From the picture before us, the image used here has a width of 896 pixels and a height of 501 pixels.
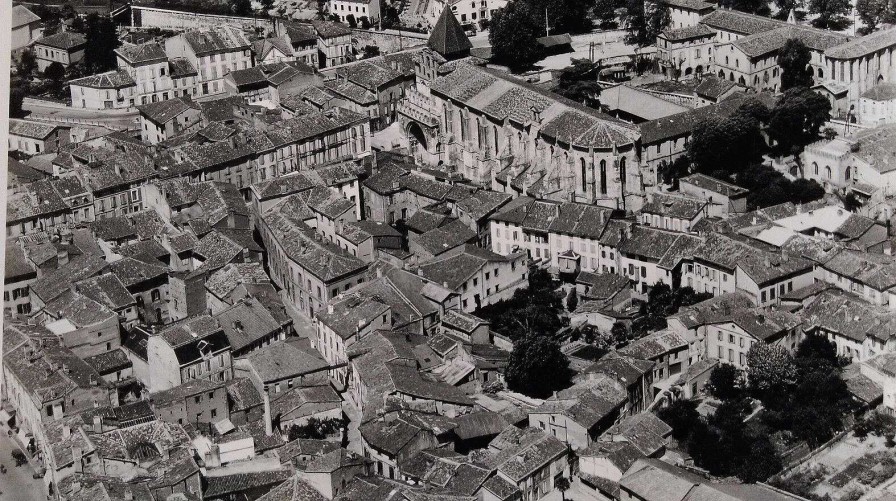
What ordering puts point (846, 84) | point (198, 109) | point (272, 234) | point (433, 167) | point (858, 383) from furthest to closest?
point (198, 109)
point (433, 167)
point (846, 84)
point (272, 234)
point (858, 383)

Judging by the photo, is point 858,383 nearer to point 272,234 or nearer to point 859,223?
point 859,223

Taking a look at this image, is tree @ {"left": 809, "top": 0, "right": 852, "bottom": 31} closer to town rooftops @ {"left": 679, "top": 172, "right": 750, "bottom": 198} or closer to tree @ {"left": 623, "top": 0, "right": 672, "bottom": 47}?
tree @ {"left": 623, "top": 0, "right": 672, "bottom": 47}

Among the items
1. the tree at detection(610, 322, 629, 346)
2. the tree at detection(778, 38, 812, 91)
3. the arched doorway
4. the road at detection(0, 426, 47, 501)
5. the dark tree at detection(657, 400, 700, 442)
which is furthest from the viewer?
the arched doorway

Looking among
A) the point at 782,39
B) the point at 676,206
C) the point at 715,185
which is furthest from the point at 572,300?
the point at 782,39

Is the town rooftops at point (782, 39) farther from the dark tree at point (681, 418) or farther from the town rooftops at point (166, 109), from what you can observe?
the town rooftops at point (166, 109)

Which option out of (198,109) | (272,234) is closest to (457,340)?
(272,234)

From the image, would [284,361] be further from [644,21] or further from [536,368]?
[644,21]

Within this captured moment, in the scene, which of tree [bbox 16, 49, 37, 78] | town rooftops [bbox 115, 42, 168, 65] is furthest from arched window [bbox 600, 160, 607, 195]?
tree [bbox 16, 49, 37, 78]
